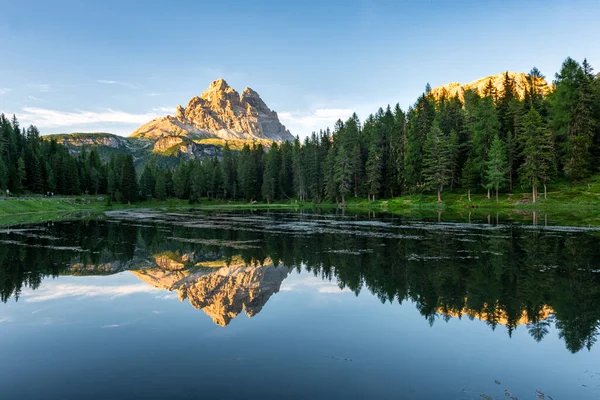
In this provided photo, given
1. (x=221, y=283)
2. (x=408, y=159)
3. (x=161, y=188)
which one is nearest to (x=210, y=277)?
(x=221, y=283)

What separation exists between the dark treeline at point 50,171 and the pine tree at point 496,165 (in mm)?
110928

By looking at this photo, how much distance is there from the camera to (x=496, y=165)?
75125 mm

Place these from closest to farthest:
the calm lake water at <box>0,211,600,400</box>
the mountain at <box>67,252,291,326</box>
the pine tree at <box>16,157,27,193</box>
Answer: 1. the calm lake water at <box>0,211,600,400</box>
2. the mountain at <box>67,252,291,326</box>
3. the pine tree at <box>16,157,27,193</box>

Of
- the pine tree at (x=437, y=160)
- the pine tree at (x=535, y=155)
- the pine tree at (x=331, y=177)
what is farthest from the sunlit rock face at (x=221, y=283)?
the pine tree at (x=331, y=177)

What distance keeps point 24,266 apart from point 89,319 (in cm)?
1206

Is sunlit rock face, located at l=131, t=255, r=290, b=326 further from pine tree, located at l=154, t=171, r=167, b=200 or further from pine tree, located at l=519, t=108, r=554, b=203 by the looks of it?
pine tree, located at l=154, t=171, r=167, b=200

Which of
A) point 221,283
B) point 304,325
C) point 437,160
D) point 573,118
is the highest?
point 573,118

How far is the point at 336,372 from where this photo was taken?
8.91 metres

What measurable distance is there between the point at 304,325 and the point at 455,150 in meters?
85.1

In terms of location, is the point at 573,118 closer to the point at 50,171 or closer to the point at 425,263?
the point at 425,263

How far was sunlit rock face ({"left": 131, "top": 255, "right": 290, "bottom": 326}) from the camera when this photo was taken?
14273 mm

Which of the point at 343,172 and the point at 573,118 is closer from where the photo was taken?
the point at 573,118

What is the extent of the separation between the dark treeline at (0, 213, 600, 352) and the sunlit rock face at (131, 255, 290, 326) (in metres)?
1.21

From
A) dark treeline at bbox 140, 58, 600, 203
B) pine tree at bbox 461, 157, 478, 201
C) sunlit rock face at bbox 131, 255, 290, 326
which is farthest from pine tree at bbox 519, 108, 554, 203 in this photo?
sunlit rock face at bbox 131, 255, 290, 326
